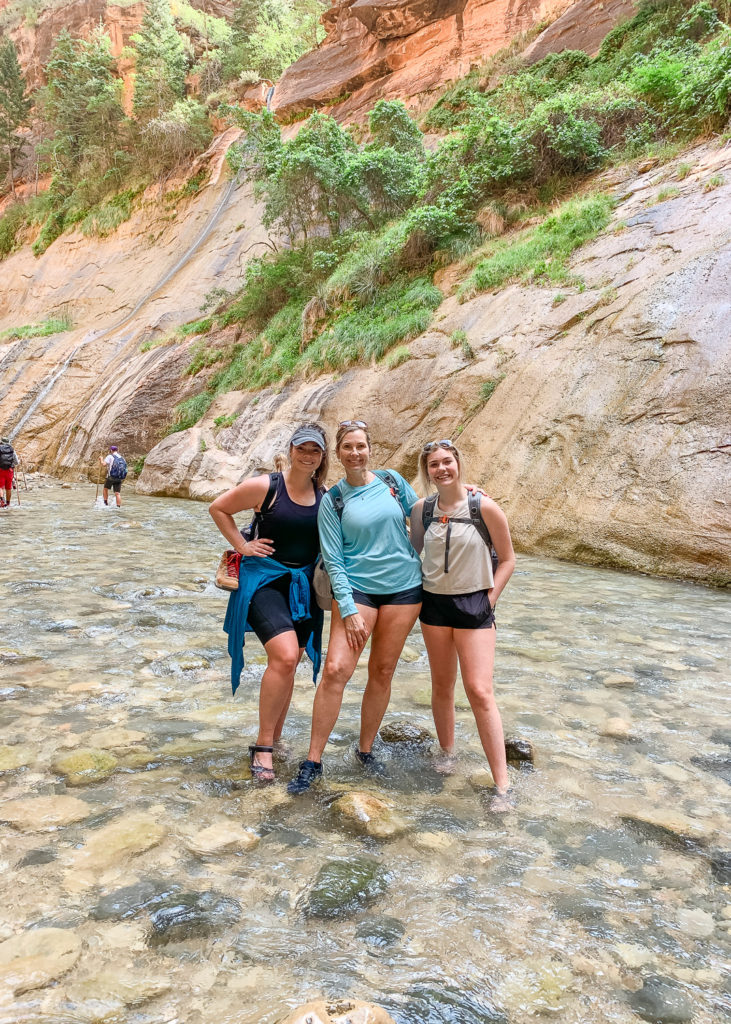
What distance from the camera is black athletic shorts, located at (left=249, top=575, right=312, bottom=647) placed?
11.3ft

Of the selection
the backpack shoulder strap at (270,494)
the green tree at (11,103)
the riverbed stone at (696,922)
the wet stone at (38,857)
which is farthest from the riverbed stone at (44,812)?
the green tree at (11,103)

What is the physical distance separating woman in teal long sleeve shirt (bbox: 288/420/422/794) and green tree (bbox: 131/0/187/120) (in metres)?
37.7

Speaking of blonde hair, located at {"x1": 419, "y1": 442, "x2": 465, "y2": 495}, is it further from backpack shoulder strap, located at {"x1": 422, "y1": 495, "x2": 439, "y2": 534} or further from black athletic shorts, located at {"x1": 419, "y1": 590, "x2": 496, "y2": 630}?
black athletic shorts, located at {"x1": 419, "y1": 590, "x2": 496, "y2": 630}

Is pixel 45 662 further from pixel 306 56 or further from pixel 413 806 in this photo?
pixel 306 56

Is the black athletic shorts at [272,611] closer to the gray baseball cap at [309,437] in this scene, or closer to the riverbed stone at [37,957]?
the gray baseball cap at [309,437]

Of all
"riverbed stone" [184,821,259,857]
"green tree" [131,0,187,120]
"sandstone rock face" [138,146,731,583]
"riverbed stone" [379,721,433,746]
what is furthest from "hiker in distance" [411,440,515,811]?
"green tree" [131,0,187,120]

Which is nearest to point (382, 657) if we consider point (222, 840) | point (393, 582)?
point (393, 582)

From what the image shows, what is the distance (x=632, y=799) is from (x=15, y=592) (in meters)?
6.29

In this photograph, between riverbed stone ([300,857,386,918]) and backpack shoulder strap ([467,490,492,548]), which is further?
backpack shoulder strap ([467,490,492,548])

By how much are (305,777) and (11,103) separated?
167 ft

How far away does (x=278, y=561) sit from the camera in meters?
3.57

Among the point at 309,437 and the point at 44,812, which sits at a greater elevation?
the point at 309,437

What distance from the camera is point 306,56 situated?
1278 inches

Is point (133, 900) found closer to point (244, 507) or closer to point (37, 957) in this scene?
point (37, 957)
